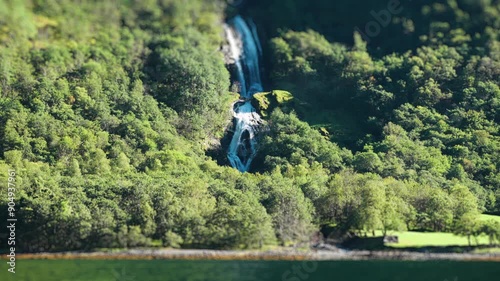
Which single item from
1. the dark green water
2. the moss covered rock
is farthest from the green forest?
the dark green water

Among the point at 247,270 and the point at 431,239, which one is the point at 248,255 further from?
the point at 431,239

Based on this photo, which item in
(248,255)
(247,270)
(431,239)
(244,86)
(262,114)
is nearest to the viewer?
(247,270)

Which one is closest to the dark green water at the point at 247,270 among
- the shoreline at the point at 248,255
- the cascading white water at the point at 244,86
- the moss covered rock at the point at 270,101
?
the shoreline at the point at 248,255

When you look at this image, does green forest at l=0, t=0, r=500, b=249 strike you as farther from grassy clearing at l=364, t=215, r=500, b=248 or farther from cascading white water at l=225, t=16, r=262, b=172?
cascading white water at l=225, t=16, r=262, b=172

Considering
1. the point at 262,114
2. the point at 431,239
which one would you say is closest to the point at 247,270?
the point at 431,239

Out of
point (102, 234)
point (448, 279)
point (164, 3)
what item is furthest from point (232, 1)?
point (448, 279)

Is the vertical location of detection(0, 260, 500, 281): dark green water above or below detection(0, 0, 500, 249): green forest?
below
